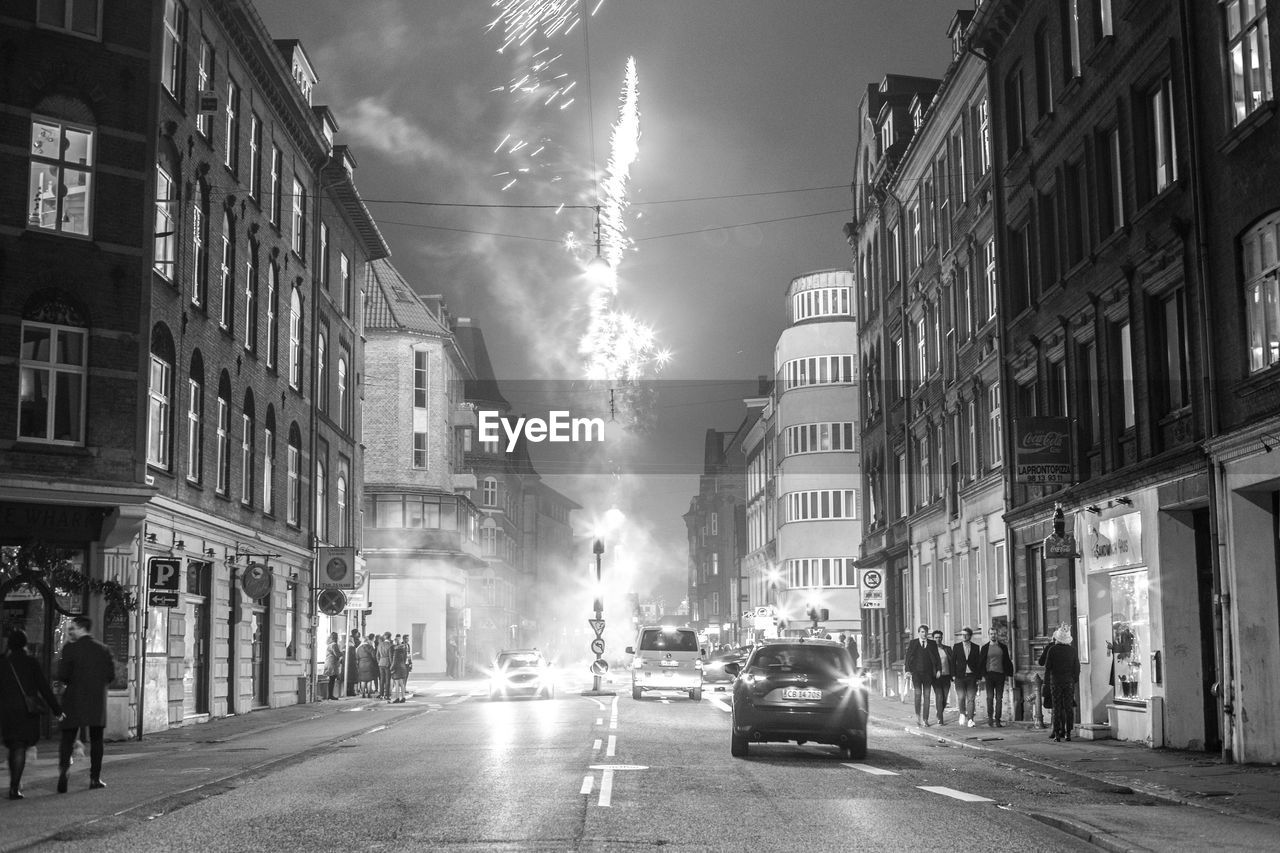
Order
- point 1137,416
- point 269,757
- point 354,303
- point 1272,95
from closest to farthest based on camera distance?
point 1272,95 < point 269,757 < point 1137,416 < point 354,303

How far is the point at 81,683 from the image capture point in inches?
634

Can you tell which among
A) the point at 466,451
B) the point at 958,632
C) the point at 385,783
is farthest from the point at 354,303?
the point at 385,783

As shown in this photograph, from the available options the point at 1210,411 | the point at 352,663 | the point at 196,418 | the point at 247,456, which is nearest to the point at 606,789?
the point at 1210,411

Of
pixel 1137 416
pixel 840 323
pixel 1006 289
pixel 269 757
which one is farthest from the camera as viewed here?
pixel 840 323

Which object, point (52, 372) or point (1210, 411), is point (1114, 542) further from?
point (52, 372)

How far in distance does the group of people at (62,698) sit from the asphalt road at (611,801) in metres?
1.80

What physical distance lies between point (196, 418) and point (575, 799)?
61.8 ft

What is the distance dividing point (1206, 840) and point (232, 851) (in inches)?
288

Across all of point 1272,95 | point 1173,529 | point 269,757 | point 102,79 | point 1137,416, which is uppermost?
point 102,79

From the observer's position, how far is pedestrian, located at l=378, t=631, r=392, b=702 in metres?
42.2

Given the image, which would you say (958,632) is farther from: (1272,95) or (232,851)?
(232,851)

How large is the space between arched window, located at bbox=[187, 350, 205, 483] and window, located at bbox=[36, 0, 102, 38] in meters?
6.79

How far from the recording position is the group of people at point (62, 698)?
15.3 metres

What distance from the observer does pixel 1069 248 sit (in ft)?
88.9
